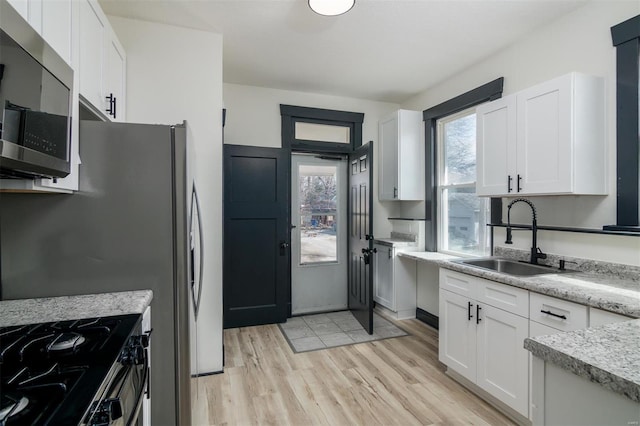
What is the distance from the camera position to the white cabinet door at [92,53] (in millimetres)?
1624

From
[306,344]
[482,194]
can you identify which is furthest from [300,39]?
[306,344]

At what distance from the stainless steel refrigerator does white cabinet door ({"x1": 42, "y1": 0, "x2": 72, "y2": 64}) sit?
1.12ft

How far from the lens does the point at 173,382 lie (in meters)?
1.64

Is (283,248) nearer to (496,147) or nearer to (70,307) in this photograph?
(496,147)

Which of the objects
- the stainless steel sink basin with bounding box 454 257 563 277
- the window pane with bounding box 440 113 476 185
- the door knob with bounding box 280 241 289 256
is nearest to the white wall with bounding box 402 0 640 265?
the stainless steel sink basin with bounding box 454 257 563 277

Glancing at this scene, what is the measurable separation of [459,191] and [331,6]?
226cm

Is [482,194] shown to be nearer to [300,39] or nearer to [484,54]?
[484,54]

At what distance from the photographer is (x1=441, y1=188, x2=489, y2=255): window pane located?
10.4 feet

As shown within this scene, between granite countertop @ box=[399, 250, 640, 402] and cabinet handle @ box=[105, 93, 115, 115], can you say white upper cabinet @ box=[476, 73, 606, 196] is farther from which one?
cabinet handle @ box=[105, 93, 115, 115]

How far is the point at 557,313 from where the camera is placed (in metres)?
1.76

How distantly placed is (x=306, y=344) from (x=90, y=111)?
2.58 metres

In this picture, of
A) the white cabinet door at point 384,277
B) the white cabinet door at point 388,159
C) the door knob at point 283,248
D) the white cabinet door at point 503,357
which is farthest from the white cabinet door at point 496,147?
the door knob at point 283,248

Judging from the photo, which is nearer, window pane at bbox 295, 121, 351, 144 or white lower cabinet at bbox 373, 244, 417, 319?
white lower cabinet at bbox 373, 244, 417, 319

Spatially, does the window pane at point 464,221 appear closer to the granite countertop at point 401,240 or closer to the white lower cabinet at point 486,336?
the granite countertop at point 401,240
